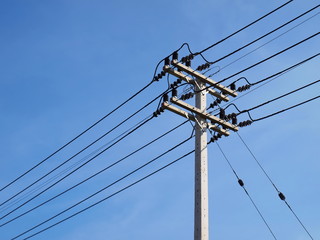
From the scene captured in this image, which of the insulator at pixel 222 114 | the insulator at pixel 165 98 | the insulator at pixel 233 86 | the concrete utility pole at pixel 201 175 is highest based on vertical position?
the insulator at pixel 233 86

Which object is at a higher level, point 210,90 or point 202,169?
point 210,90

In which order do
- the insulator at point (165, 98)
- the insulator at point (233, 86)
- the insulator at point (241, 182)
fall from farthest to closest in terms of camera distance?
1. the insulator at point (233, 86)
2. the insulator at point (241, 182)
3. the insulator at point (165, 98)

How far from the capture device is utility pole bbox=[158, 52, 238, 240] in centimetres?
1530

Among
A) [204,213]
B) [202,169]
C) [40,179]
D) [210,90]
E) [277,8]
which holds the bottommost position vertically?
[204,213]

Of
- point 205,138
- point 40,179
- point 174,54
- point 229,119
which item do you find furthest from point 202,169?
point 40,179

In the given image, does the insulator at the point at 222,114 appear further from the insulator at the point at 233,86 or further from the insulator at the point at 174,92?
the insulator at the point at 174,92

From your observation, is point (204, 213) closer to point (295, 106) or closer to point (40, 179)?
point (295, 106)

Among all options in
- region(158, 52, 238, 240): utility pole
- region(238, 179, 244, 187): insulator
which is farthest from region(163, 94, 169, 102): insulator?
region(238, 179, 244, 187): insulator

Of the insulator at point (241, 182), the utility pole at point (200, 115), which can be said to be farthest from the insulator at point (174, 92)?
the insulator at point (241, 182)

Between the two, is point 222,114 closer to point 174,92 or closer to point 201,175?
point 174,92

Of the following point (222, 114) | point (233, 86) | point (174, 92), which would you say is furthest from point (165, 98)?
point (233, 86)

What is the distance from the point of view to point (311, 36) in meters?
14.3

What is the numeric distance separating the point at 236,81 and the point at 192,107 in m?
2.24

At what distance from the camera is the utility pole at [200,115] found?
15.3m
